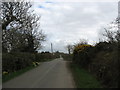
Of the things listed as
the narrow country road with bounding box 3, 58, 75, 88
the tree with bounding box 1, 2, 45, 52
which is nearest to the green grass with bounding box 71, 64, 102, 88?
the narrow country road with bounding box 3, 58, 75, 88

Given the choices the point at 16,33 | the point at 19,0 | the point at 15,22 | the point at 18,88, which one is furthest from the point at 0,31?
the point at 18,88

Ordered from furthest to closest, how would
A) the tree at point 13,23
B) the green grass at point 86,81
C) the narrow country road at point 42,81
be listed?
the tree at point 13,23
the narrow country road at point 42,81
the green grass at point 86,81

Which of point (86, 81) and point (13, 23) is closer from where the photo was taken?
point (86, 81)

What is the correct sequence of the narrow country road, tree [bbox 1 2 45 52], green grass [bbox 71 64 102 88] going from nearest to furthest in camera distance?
green grass [bbox 71 64 102 88] → the narrow country road → tree [bbox 1 2 45 52]

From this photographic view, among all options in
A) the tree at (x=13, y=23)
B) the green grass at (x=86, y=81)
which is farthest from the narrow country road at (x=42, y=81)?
the tree at (x=13, y=23)

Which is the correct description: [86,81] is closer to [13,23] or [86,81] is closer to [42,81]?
[42,81]

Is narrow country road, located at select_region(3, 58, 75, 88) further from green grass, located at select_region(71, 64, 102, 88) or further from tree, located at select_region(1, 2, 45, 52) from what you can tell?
tree, located at select_region(1, 2, 45, 52)

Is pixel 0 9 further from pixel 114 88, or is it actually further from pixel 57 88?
pixel 114 88

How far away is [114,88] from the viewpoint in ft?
23.7

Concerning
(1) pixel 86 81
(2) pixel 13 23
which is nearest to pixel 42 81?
(1) pixel 86 81

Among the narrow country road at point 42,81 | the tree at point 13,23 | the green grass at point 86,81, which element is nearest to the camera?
the green grass at point 86,81

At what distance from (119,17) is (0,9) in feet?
52.1

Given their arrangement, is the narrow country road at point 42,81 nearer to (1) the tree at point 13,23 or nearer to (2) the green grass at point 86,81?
(2) the green grass at point 86,81

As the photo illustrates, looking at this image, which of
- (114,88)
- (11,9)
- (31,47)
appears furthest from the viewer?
(31,47)
